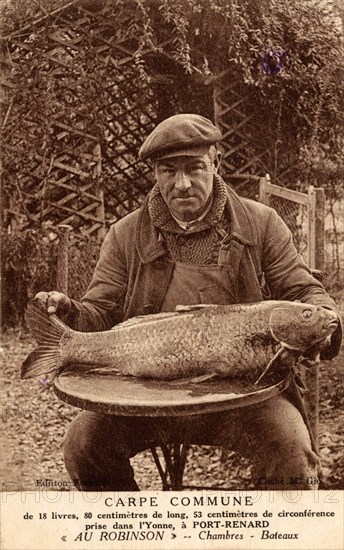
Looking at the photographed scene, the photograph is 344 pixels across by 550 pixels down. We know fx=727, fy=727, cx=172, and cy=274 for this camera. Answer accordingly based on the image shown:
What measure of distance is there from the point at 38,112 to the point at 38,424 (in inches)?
61.0

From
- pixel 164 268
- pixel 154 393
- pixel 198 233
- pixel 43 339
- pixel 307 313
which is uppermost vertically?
pixel 198 233

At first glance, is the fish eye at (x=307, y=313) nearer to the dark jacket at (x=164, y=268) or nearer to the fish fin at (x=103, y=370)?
the dark jacket at (x=164, y=268)

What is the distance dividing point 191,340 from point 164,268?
Answer: 0.42 meters

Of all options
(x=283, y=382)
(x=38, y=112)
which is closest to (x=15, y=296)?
(x=38, y=112)

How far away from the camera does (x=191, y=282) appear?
3.11 meters

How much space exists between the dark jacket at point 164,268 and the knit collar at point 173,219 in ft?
0.16

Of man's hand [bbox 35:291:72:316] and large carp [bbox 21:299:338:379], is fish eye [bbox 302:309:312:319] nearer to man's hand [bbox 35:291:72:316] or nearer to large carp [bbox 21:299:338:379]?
large carp [bbox 21:299:338:379]

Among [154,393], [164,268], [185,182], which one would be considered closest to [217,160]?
[185,182]

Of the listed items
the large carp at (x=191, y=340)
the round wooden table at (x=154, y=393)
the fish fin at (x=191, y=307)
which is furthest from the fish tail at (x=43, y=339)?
the fish fin at (x=191, y=307)

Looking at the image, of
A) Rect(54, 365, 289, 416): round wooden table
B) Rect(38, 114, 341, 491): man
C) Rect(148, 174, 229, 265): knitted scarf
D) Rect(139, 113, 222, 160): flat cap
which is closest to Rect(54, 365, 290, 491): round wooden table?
Rect(54, 365, 289, 416): round wooden table

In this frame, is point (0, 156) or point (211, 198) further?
point (0, 156)

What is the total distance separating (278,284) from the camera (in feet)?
10.3

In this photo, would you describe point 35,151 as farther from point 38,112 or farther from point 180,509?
point 180,509

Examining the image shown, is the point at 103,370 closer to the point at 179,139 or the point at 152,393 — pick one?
the point at 152,393
